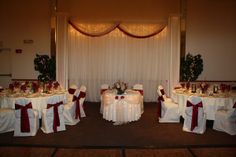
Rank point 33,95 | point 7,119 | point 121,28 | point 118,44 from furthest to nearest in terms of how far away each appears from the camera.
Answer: point 118,44 → point 121,28 → point 33,95 → point 7,119

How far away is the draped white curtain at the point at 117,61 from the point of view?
10078 millimetres

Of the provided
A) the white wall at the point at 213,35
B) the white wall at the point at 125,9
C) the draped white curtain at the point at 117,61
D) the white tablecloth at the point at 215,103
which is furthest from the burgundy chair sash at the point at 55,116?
the white wall at the point at 213,35

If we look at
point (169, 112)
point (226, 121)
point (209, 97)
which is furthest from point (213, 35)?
point (226, 121)

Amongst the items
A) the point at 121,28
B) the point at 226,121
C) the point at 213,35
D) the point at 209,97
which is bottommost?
the point at 226,121

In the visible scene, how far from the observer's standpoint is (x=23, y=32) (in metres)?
9.98

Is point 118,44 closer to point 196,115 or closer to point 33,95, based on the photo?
point 33,95

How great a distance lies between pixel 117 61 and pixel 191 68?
117 inches

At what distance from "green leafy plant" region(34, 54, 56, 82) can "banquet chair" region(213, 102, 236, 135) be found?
6.29m

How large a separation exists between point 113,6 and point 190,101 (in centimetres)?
553

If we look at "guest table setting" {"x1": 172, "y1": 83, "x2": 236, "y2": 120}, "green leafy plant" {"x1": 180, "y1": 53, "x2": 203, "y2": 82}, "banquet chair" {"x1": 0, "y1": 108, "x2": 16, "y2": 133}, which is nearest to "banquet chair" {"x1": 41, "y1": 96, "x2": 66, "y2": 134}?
"banquet chair" {"x1": 0, "y1": 108, "x2": 16, "y2": 133}

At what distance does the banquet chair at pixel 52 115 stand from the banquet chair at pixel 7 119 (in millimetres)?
767

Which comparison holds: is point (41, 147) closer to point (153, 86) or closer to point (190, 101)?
point (190, 101)

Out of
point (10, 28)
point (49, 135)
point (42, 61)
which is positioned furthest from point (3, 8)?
point (49, 135)

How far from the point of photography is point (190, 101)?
6047 mm
